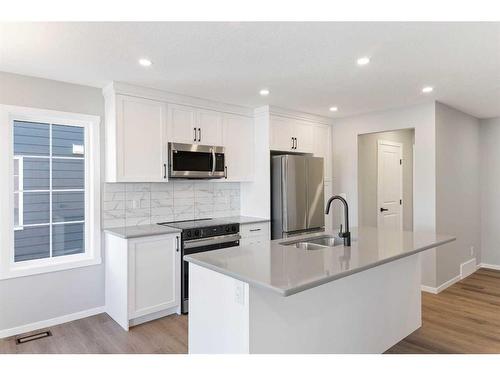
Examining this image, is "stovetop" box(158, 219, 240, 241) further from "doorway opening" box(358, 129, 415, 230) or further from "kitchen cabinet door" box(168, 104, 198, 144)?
"doorway opening" box(358, 129, 415, 230)

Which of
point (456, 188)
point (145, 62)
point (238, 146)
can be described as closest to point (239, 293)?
point (145, 62)

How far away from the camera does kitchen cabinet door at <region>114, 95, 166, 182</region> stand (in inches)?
130

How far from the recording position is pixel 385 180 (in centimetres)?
532

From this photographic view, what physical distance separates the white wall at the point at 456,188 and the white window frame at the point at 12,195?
3972mm

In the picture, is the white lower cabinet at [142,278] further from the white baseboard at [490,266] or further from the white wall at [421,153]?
the white baseboard at [490,266]

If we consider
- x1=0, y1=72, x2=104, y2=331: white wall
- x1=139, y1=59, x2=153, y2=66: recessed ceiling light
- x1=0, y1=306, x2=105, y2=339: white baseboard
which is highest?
x1=139, y1=59, x2=153, y2=66: recessed ceiling light

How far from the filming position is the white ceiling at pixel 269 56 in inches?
84.0

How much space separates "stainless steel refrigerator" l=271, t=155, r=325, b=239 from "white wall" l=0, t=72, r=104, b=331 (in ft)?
6.93

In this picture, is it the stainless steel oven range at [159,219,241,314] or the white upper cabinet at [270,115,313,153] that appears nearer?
the stainless steel oven range at [159,219,241,314]

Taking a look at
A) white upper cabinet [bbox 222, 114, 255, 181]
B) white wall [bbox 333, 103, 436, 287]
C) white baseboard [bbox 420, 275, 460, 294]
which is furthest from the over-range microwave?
white baseboard [bbox 420, 275, 460, 294]

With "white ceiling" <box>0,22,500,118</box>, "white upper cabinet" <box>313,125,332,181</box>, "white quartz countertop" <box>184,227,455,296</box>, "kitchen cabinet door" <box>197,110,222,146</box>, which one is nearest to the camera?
"white quartz countertop" <box>184,227,455,296</box>
